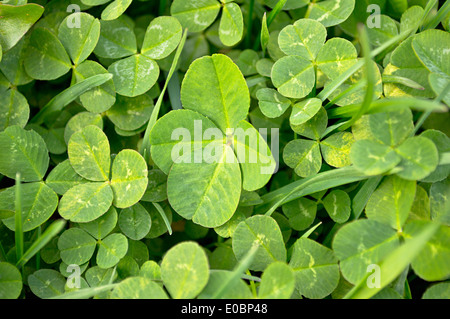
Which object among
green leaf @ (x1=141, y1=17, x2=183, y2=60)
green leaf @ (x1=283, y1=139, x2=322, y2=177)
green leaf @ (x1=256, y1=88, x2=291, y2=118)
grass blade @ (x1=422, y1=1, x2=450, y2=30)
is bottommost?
green leaf @ (x1=283, y1=139, x2=322, y2=177)

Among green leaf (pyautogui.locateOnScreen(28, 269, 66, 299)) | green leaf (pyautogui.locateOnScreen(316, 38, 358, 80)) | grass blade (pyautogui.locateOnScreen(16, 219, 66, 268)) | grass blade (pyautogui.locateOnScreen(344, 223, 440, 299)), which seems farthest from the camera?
green leaf (pyautogui.locateOnScreen(316, 38, 358, 80))

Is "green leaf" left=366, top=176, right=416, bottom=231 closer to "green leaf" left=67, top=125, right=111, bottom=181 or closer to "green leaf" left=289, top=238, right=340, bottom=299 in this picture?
"green leaf" left=289, top=238, right=340, bottom=299

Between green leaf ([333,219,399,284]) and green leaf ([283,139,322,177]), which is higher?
green leaf ([283,139,322,177])

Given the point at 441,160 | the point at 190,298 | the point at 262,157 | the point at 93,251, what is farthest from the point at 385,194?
the point at 93,251

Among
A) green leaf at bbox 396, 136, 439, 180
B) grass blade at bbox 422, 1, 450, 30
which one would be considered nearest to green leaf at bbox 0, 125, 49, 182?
green leaf at bbox 396, 136, 439, 180

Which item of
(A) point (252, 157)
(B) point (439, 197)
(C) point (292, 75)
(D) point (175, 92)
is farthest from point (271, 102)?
(B) point (439, 197)

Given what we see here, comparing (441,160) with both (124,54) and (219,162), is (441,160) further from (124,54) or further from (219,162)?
(124,54)

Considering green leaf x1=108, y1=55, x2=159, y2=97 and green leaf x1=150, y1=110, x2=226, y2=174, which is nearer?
green leaf x1=150, y1=110, x2=226, y2=174
